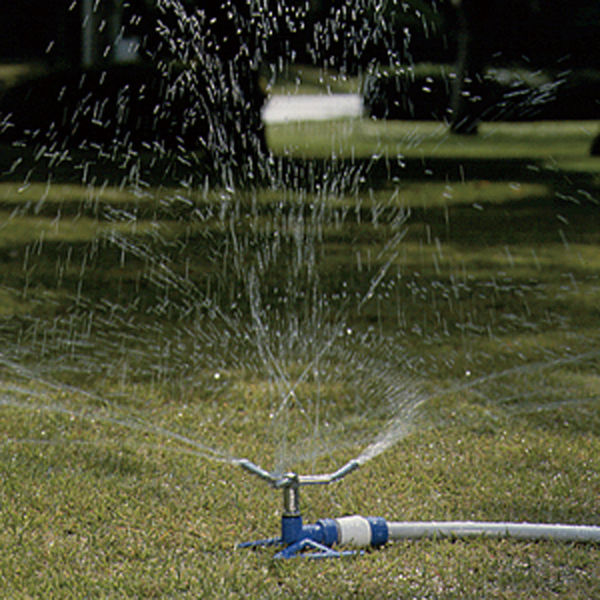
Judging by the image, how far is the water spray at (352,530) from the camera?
2.87 m

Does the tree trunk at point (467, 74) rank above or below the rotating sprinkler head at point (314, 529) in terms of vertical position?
above

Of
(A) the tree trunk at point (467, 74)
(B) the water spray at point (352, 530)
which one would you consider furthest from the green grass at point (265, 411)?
(A) the tree trunk at point (467, 74)

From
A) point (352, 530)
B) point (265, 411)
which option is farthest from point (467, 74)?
point (352, 530)

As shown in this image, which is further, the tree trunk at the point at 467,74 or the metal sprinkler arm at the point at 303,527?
the tree trunk at the point at 467,74

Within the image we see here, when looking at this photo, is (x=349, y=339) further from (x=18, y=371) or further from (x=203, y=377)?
(x=18, y=371)

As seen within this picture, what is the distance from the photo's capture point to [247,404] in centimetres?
431

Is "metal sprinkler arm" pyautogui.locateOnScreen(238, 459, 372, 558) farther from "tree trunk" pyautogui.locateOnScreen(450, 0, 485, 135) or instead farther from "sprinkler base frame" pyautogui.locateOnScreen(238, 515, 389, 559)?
"tree trunk" pyautogui.locateOnScreen(450, 0, 485, 135)

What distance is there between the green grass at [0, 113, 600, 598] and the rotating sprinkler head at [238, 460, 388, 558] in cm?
5

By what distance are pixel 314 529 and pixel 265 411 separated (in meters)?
1.34

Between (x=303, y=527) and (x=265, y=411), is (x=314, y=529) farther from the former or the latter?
(x=265, y=411)

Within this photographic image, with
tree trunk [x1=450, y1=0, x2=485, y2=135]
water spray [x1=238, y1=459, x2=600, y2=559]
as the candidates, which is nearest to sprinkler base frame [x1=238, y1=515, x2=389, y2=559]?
water spray [x1=238, y1=459, x2=600, y2=559]

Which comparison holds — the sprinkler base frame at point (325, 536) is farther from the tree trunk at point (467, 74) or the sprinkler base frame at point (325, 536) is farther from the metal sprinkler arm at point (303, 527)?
the tree trunk at point (467, 74)

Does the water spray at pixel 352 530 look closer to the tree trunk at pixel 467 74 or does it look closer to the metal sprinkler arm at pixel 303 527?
the metal sprinkler arm at pixel 303 527

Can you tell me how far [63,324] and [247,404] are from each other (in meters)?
1.87
